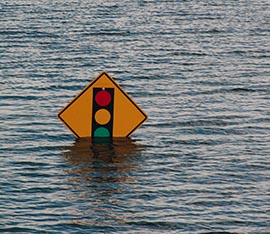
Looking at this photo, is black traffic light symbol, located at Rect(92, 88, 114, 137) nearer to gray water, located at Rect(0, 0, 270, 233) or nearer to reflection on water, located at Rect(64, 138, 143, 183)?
reflection on water, located at Rect(64, 138, 143, 183)

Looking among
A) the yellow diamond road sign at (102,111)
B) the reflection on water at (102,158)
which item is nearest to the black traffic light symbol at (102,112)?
the yellow diamond road sign at (102,111)

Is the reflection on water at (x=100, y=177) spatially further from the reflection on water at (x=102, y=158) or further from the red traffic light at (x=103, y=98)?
the red traffic light at (x=103, y=98)

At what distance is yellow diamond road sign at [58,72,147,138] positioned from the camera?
20.3 metres

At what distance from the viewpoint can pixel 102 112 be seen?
67.1ft

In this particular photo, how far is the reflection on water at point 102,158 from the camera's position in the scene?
18.3 metres

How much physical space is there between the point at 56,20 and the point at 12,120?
56.3 ft

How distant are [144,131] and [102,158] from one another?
91.3 inches

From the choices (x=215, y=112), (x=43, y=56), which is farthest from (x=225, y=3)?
(x=215, y=112)

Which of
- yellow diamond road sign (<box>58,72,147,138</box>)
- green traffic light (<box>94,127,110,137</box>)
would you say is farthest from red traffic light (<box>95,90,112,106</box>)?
green traffic light (<box>94,127,110,137</box>)

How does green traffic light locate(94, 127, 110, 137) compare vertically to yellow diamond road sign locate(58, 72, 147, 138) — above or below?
below

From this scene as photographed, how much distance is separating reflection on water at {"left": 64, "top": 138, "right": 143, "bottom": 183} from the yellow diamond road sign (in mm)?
221

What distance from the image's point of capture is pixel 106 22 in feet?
127

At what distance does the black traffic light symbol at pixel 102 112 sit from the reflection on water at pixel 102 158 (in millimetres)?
178

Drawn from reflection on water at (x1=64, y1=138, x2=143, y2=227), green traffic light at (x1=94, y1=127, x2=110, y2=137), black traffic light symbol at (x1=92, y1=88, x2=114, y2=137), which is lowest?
reflection on water at (x1=64, y1=138, x2=143, y2=227)
